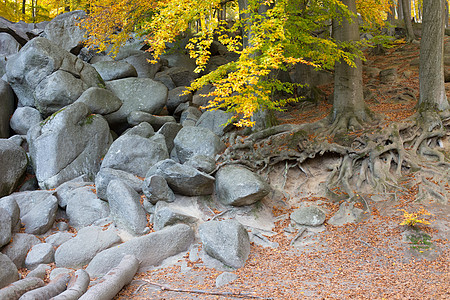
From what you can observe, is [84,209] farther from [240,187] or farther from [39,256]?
[240,187]

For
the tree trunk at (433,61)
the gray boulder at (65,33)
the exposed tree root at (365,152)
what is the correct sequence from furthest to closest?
the gray boulder at (65,33)
the tree trunk at (433,61)
the exposed tree root at (365,152)

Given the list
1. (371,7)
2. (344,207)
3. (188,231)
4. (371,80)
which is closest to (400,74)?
(371,80)

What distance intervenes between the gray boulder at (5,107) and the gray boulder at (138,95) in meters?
3.99

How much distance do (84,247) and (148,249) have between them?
1519 mm

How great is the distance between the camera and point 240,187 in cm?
951

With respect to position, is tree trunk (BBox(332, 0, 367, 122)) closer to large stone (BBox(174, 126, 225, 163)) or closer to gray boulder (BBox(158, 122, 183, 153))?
large stone (BBox(174, 126, 225, 163))

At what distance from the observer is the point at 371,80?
→ 16.4m

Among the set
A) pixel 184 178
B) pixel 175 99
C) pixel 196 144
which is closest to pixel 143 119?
pixel 175 99

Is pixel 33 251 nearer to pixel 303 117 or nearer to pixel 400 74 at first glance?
pixel 303 117

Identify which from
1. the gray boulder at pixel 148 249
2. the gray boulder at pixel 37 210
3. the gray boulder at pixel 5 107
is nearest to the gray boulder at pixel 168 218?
the gray boulder at pixel 148 249

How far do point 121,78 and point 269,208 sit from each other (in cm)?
1074

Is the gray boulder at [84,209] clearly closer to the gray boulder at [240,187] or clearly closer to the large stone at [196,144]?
the large stone at [196,144]

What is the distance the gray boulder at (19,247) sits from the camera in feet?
25.0

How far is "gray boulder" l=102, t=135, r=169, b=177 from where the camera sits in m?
11.1
